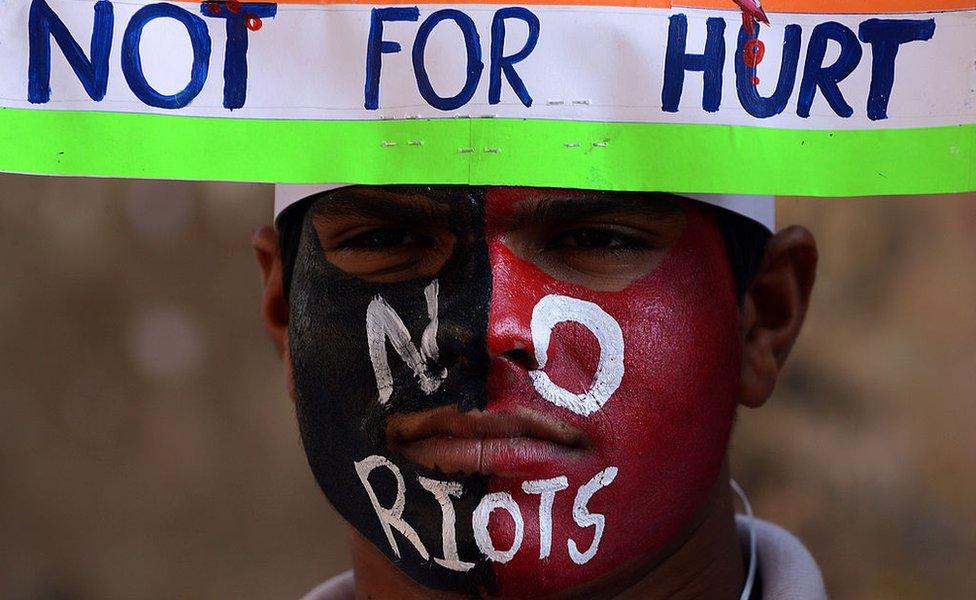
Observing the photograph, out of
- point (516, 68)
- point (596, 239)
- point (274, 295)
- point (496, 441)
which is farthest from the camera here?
point (274, 295)

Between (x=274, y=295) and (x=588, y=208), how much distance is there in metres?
0.82

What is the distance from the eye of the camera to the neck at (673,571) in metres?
2.49

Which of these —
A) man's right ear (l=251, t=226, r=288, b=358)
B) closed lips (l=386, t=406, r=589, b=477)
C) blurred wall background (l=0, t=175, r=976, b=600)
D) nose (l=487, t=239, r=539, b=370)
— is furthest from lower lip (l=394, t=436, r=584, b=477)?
blurred wall background (l=0, t=175, r=976, b=600)

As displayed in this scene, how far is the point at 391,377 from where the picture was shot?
2.33 meters

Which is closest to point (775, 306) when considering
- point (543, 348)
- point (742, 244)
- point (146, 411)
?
point (742, 244)

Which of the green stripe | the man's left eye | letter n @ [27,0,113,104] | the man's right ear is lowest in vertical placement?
the man's right ear

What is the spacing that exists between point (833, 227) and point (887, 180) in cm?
208

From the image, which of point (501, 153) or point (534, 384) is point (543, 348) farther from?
point (501, 153)

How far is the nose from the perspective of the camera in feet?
7.19

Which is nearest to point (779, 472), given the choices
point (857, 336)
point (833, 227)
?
point (857, 336)

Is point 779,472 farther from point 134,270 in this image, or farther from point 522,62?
point 522,62

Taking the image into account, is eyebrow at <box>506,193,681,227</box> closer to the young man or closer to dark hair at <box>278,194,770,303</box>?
the young man

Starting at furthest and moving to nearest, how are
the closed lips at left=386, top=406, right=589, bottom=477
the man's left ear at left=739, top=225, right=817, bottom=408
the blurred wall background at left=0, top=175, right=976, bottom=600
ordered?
the blurred wall background at left=0, top=175, right=976, bottom=600 → the man's left ear at left=739, top=225, right=817, bottom=408 → the closed lips at left=386, top=406, right=589, bottom=477

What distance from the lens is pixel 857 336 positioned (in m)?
4.14
